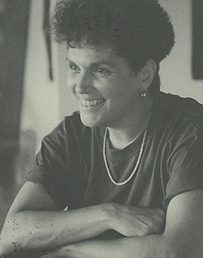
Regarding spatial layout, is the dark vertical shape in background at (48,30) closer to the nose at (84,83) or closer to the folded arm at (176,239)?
the nose at (84,83)

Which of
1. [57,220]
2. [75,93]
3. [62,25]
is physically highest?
[62,25]

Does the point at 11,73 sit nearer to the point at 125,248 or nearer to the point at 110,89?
the point at 110,89

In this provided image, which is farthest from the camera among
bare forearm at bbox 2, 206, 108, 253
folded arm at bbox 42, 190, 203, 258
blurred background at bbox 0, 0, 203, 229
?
blurred background at bbox 0, 0, 203, 229

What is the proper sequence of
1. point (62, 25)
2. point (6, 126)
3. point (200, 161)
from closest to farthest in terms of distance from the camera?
point (200, 161) < point (62, 25) < point (6, 126)

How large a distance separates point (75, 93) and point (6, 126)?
219mm

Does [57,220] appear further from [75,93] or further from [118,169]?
[75,93]

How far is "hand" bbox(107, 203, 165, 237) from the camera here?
26.4 inches

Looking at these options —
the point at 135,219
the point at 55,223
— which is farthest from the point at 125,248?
the point at 55,223

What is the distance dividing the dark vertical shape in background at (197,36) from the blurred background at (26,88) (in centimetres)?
7

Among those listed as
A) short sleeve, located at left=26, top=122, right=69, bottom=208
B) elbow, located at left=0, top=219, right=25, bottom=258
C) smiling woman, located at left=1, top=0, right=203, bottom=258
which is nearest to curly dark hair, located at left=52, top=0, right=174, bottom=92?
smiling woman, located at left=1, top=0, right=203, bottom=258

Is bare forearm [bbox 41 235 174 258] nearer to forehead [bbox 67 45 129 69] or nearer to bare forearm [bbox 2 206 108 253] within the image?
bare forearm [bbox 2 206 108 253]

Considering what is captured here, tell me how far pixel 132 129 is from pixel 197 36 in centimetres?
25

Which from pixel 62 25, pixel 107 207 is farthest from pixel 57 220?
pixel 62 25

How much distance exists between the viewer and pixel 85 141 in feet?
2.89
